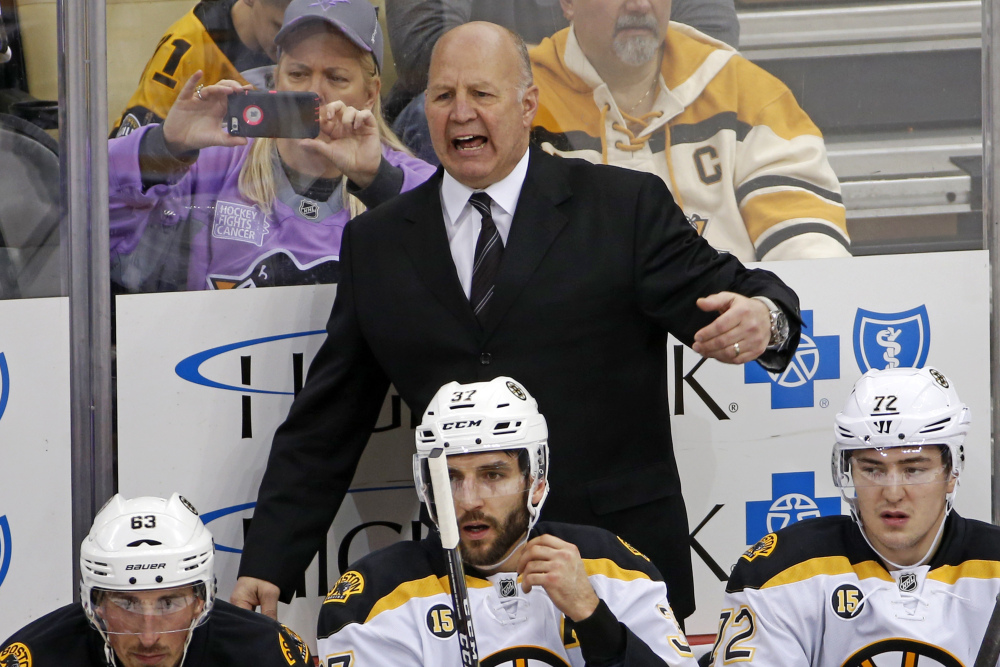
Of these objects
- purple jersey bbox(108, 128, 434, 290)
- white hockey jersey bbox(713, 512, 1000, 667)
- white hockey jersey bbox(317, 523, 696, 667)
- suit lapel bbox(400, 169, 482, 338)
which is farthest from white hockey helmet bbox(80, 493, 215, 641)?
purple jersey bbox(108, 128, 434, 290)

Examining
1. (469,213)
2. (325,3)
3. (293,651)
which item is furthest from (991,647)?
(325,3)

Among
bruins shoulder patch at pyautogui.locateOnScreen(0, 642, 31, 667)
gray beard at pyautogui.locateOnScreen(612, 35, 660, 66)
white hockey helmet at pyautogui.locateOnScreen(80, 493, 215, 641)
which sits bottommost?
bruins shoulder patch at pyautogui.locateOnScreen(0, 642, 31, 667)

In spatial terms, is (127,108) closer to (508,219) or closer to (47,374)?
(47,374)

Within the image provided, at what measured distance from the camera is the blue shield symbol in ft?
11.0

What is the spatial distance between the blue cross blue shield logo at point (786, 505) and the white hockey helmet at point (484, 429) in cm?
119

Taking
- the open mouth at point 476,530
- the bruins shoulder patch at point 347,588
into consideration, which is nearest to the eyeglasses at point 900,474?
the open mouth at point 476,530

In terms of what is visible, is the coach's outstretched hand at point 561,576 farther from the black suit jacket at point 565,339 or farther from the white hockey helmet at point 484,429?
the black suit jacket at point 565,339

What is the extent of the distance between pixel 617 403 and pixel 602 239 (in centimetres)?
37

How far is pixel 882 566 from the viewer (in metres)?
2.43

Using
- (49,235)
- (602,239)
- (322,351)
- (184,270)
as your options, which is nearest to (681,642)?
(602,239)

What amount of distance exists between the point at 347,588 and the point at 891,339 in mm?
1786

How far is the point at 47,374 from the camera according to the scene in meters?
3.25

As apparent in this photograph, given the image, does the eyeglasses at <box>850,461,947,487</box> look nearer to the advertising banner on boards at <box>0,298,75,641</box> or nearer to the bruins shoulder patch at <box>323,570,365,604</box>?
the bruins shoulder patch at <box>323,570,365,604</box>

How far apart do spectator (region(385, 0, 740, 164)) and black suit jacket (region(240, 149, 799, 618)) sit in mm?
505
